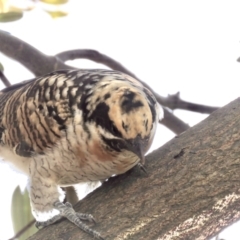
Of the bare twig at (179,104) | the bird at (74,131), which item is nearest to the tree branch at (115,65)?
the bare twig at (179,104)

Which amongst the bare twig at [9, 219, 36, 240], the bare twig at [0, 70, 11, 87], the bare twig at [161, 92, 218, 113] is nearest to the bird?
the bare twig at [9, 219, 36, 240]

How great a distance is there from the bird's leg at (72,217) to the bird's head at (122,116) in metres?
Result: 0.15

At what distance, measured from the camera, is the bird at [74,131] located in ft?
2.93

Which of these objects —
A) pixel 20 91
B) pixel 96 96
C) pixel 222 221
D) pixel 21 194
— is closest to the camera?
pixel 222 221

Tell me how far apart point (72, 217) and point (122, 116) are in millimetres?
261

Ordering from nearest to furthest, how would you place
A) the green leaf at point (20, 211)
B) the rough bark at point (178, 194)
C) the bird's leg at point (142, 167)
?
the rough bark at point (178, 194), the bird's leg at point (142, 167), the green leaf at point (20, 211)

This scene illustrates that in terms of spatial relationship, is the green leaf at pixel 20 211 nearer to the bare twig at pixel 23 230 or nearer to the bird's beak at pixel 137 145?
the bare twig at pixel 23 230

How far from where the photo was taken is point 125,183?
3.39 feet

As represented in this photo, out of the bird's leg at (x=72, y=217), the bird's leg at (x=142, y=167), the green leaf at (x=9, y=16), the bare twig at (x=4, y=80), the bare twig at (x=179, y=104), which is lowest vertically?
the bird's leg at (x=72, y=217)

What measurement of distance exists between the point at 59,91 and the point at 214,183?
16.1 inches

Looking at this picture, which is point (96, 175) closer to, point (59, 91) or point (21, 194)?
point (59, 91)

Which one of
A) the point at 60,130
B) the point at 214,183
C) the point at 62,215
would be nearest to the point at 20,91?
the point at 60,130

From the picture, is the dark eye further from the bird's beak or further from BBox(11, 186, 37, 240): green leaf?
BBox(11, 186, 37, 240): green leaf

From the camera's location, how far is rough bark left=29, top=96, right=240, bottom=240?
33.4 inches
